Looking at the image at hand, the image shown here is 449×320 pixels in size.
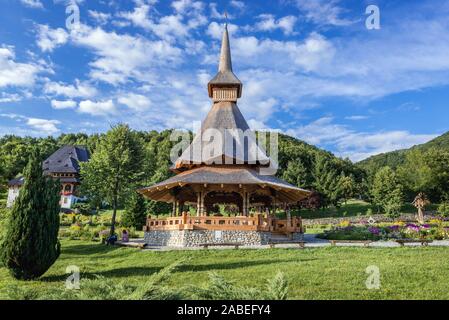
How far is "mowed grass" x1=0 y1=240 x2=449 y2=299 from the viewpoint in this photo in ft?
29.1

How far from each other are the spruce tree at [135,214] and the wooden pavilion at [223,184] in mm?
7388

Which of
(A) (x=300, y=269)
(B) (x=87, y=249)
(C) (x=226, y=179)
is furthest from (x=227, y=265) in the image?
(B) (x=87, y=249)

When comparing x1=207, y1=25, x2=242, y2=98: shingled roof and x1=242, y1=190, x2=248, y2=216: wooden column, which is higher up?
x1=207, y1=25, x2=242, y2=98: shingled roof

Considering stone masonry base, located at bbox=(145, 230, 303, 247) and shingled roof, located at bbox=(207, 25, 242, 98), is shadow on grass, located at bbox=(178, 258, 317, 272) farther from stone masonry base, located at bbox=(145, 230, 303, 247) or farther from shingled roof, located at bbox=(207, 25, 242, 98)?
shingled roof, located at bbox=(207, 25, 242, 98)

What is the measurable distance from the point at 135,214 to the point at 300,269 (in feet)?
80.6

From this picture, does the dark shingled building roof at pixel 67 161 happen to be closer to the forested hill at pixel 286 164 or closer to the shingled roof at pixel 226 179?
the forested hill at pixel 286 164

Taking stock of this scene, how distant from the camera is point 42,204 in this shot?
39.5ft

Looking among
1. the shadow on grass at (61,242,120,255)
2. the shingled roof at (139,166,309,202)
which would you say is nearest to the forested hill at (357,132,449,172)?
the shingled roof at (139,166,309,202)

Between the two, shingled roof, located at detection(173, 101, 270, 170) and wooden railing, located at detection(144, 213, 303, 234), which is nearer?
wooden railing, located at detection(144, 213, 303, 234)

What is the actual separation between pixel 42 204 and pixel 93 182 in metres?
17.9

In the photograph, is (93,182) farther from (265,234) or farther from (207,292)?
(207,292)

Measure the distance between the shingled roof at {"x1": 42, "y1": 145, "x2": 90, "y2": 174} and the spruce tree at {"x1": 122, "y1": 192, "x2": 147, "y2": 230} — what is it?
34354 millimetres

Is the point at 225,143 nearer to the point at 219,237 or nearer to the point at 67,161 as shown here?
the point at 219,237

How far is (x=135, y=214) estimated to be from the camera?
33594 millimetres
